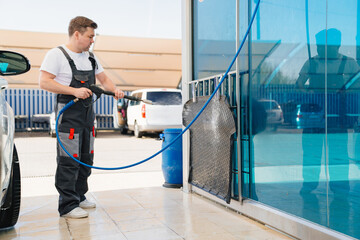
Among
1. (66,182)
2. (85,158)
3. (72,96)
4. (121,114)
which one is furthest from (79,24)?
(121,114)

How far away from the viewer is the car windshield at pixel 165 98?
47.3ft

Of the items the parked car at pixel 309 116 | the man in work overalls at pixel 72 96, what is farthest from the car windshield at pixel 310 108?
the man in work overalls at pixel 72 96

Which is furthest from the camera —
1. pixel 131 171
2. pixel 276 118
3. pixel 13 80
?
pixel 13 80

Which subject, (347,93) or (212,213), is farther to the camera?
(212,213)

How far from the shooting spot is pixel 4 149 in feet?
8.55

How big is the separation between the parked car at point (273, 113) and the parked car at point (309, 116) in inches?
8.2

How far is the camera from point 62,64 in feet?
13.4

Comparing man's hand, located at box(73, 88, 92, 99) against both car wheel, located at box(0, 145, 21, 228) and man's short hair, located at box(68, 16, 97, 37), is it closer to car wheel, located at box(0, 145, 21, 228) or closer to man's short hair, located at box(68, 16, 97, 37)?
man's short hair, located at box(68, 16, 97, 37)

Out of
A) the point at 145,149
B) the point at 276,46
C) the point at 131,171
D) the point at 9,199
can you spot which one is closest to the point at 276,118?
the point at 276,46

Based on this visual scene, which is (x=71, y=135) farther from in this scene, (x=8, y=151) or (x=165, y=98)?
(x=165, y=98)

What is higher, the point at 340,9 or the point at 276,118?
the point at 340,9

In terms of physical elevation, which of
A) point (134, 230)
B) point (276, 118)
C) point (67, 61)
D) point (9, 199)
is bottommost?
point (134, 230)

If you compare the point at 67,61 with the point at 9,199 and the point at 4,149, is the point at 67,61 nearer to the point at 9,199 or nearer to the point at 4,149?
the point at 9,199

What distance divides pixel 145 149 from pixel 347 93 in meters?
9.11
